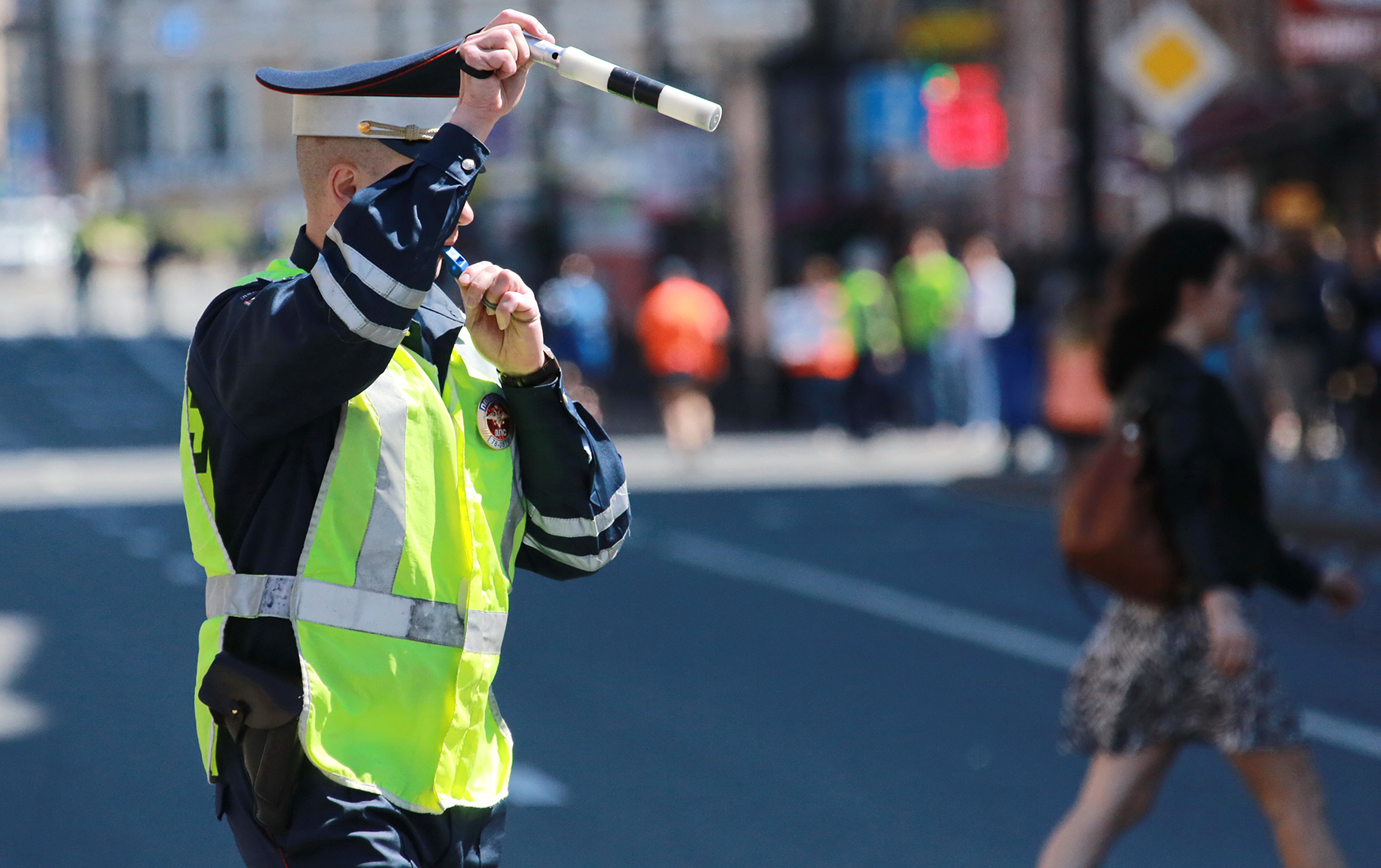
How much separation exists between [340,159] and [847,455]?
1691 centimetres

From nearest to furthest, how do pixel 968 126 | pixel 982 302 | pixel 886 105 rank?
pixel 982 302 < pixel 886 105 < pixel 968 126

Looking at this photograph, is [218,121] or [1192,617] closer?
[1192,617]

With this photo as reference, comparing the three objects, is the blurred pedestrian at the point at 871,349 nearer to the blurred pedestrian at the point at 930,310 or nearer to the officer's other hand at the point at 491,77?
the blurred pedestrian at the point at 930,310

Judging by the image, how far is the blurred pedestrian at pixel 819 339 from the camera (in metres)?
19.7

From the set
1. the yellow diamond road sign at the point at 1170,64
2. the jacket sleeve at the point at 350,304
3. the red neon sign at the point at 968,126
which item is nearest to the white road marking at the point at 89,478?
the yellow diamond road sign at the point at 1170,64

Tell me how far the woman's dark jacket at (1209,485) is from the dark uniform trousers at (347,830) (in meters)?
1.93

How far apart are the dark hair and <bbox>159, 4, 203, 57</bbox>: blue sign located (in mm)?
74396

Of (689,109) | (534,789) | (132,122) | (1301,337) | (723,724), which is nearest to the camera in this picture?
(689,109)

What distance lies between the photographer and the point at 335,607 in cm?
259

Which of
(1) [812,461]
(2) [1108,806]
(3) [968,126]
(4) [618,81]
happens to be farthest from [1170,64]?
(3) [968,126]

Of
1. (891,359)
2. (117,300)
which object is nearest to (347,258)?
(891,359)

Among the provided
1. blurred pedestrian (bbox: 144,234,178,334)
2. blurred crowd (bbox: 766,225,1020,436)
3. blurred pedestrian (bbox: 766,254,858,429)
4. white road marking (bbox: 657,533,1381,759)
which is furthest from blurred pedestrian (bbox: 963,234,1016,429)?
blurred pedestrian (bbox: 144,234,178,334)

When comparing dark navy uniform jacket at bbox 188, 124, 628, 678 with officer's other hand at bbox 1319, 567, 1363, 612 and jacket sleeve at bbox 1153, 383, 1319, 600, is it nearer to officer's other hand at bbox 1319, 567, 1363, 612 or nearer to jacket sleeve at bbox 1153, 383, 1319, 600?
jacket sleeve at bbox 1153, 383, 1319, 600

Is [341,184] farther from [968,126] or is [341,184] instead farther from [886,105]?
[968,126]
